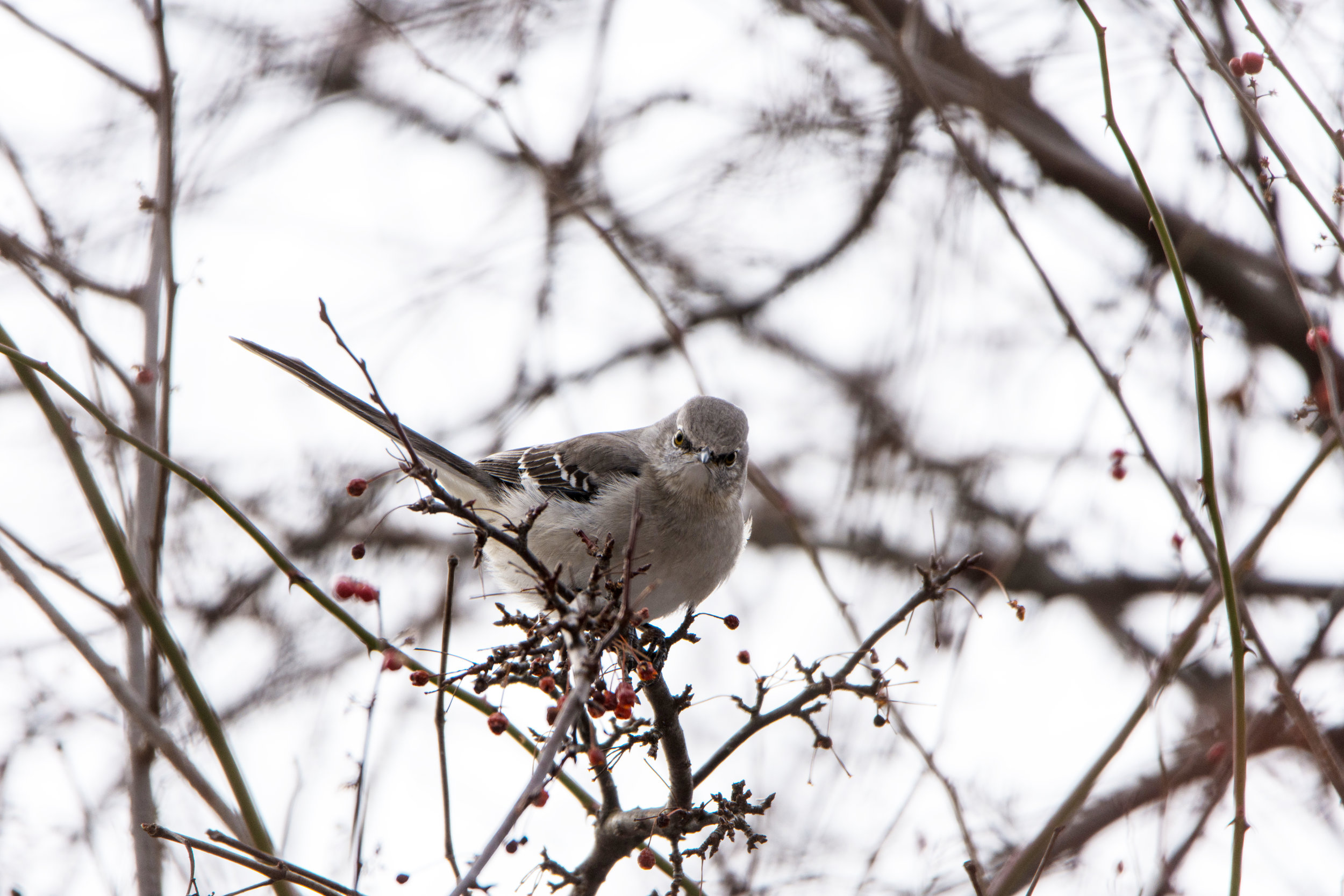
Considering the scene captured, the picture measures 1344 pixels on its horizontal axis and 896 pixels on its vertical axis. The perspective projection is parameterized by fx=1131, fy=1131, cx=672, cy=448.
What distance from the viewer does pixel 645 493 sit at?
522cm

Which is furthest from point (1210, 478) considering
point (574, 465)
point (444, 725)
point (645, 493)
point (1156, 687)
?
point (574, 465)

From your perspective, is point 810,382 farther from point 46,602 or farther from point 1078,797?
point 46,602

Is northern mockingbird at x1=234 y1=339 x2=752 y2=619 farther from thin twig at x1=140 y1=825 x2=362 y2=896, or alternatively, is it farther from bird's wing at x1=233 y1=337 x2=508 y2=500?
thin twig at x1=140 y1=825 x2=362 y2=896

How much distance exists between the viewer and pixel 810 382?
8.67m

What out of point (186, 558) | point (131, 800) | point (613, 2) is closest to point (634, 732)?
point (131, 800)

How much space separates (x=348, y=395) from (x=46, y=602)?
6.12 feet

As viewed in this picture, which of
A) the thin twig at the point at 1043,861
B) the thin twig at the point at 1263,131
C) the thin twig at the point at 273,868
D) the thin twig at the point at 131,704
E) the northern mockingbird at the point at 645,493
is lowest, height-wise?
the thin twig at the point at 273,868

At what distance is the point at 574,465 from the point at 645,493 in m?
0.60

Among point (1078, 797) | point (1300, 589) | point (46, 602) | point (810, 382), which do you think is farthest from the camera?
point (810, 382)

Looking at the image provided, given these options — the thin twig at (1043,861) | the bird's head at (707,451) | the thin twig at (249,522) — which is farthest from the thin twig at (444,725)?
the bird's head at (707,451)

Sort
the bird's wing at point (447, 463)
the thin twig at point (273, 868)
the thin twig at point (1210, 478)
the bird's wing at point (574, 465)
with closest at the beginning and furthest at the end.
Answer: the thin twig at point (273, 868)
the thin twig at point (1210, 478)
the bird's wing at point (447, 463)
the bird's wing at point (574, 465)

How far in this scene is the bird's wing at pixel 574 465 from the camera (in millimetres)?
5512

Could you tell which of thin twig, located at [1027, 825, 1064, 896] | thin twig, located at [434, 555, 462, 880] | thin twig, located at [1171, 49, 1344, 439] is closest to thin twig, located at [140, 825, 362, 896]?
thin twig, located at [434, 555, 462, 880]

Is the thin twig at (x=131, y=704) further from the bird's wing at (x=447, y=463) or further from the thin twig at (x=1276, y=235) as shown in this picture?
the thin twig at (x=1276, y=235)
